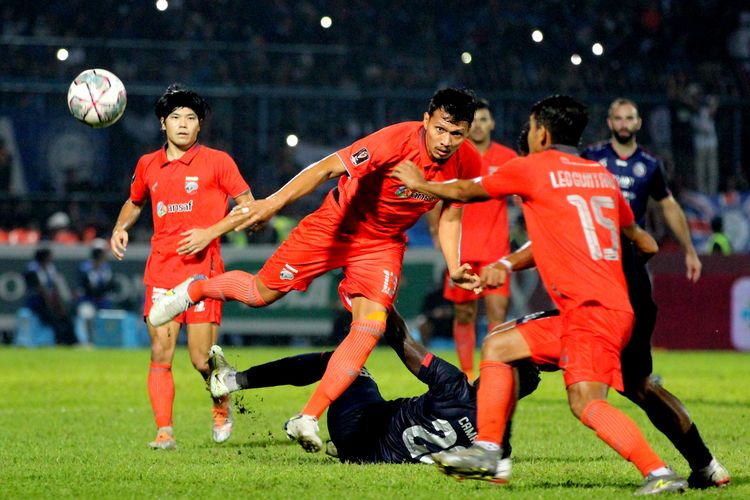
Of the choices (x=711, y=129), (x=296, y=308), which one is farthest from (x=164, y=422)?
(x=711, y=129)

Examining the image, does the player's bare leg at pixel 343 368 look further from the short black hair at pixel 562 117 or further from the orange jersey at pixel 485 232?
the orange jersey at pixel 485 232

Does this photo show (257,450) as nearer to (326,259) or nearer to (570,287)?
(326,259)

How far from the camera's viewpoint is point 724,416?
1063cm

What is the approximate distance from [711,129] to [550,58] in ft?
11.1

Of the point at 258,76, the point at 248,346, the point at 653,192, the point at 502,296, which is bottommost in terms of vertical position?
the point at 248,346

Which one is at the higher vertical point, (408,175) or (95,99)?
(95,99)

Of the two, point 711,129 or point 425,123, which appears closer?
point 425,123

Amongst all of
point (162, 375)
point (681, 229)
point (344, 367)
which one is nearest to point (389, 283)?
point (344, 367)

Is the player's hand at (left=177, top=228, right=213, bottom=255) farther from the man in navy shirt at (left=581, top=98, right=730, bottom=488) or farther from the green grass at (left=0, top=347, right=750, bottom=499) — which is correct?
the man in navy shirt at (left=581, top=98, right=730, bottom=488)

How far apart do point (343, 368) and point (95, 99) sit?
3265mm

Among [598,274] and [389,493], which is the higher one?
[598,274]

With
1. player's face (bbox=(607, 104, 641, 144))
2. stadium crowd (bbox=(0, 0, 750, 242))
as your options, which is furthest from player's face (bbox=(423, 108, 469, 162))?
stadium crowd (bbox=(0, 0, 750, 242))

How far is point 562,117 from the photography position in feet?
20.7

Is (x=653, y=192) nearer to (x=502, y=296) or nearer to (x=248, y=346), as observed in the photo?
(x=502, y=296)
